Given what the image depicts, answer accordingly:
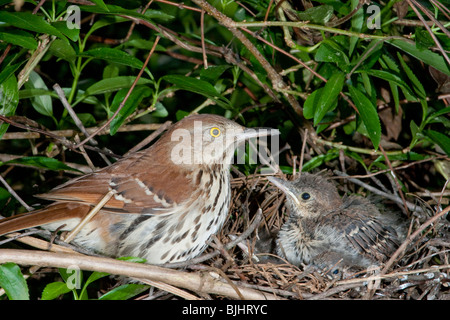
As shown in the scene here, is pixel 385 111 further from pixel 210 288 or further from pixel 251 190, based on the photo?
pixel 210 288

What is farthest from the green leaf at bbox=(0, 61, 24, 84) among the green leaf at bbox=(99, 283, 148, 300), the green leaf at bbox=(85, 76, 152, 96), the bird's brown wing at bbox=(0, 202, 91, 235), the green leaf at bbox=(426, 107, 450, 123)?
the green leaf at bbox=(426, 107, 450, 123)

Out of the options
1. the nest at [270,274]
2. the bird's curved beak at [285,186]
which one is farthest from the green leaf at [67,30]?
the bird's curved beak at [285,186]

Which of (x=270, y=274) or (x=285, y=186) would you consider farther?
(x=285, y=186)

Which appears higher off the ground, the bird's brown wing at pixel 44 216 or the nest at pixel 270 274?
the bird's brown wing at pixel 44 216

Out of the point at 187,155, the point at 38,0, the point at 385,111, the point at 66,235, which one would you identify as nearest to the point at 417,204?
the point at 385,111

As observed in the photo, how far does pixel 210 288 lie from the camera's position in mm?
2428

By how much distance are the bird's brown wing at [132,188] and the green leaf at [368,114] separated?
97 cm

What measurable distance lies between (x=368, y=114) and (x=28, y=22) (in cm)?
172

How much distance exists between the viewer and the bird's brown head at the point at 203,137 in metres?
2.94

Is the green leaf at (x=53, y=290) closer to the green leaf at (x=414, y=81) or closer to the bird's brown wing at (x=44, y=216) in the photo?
the bird's brown wing at (x=44, y=216)

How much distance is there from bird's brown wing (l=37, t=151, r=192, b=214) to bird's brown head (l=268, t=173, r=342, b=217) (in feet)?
2.25

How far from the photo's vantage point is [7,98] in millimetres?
2668

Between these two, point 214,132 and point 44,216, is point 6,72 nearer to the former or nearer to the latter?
point 44,216

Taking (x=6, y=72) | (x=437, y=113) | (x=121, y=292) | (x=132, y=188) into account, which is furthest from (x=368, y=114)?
(x=6, y=72)
